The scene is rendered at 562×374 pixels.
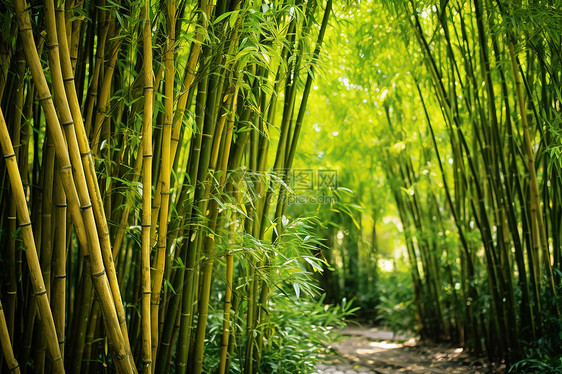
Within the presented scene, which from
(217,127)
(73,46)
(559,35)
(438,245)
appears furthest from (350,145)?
(73,46)

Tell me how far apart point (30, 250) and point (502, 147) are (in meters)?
2.36

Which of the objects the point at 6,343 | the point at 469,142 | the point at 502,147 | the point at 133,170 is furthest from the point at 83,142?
the point at 469,142

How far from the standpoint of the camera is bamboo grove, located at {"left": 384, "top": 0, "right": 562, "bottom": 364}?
7.49ft

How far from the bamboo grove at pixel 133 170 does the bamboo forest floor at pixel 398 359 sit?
138 centimetres

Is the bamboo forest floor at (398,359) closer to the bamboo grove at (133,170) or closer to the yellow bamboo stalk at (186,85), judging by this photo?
the bamboo grove at (133,170)

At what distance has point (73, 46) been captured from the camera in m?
1.42

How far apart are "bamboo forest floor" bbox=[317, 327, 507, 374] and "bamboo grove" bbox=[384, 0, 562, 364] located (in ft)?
0.43

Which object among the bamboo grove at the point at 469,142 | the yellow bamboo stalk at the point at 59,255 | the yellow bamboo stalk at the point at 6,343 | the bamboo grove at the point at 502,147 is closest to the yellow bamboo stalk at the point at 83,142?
the yellow bamboo stalk at the point at 59,255

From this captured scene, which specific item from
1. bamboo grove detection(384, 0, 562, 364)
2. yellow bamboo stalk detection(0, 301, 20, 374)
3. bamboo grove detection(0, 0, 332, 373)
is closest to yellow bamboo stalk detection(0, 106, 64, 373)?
bamboo grove detection(0, 0, 332, 373)

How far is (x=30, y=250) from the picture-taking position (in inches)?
50.1

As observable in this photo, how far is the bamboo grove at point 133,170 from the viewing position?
4.16 feet

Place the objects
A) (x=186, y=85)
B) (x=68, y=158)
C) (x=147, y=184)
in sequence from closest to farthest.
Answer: (x=68, y=158), (x=147, y=184), (x=186, y=85)

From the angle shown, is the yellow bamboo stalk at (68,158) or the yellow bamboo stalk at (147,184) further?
the yellow bamboo stalk at (147,184)

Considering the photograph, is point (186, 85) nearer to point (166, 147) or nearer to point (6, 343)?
point (166, 147)
